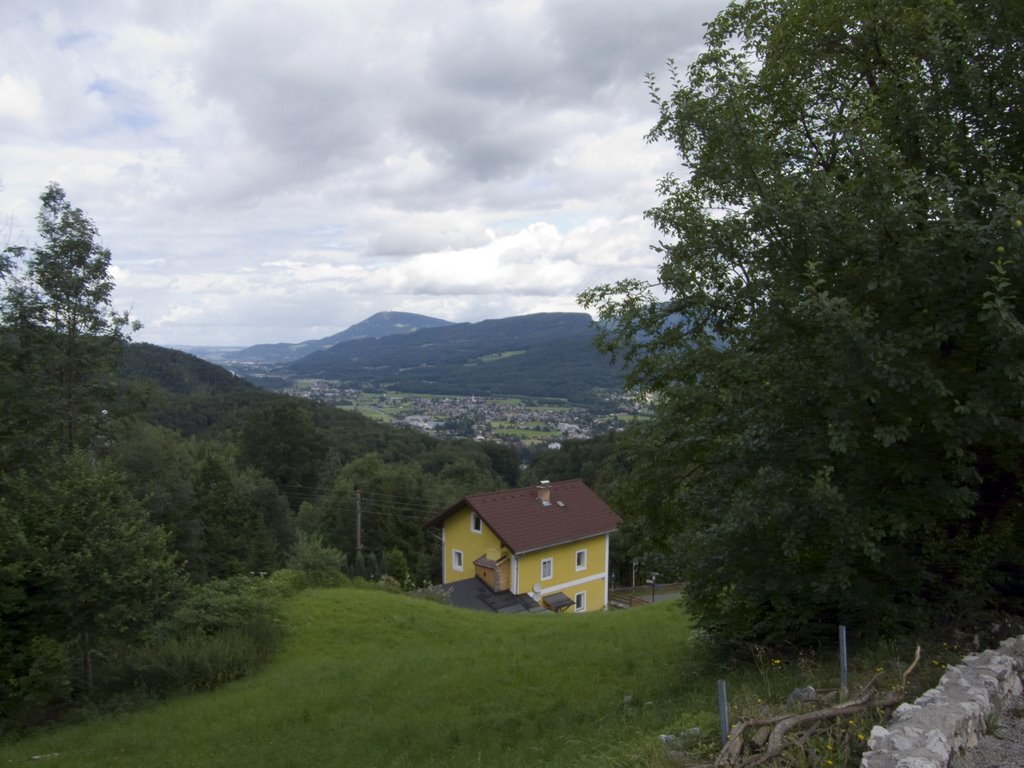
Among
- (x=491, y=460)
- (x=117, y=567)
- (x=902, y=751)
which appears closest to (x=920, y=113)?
(x=902, y=751)

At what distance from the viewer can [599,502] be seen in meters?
35.1

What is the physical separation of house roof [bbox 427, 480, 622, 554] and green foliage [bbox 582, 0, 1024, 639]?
21000mm

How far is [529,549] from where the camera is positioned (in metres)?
29.6

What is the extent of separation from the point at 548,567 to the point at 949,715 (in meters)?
27.3

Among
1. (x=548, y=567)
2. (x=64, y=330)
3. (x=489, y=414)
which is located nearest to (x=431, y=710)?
(x=64, y=330)

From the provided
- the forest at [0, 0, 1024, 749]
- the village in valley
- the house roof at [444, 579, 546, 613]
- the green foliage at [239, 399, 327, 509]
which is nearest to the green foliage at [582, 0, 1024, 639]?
the forest at [0, 0, 1024, 749]

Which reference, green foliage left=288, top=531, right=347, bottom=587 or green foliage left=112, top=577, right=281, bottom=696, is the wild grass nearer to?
green foliage left=112, top=577, right=281, bottom=696

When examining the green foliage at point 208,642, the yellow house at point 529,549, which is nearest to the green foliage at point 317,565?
the green foliage at point 208,642

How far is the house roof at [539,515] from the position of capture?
98.4 feet

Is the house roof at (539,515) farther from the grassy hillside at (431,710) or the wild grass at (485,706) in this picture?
the grassy hillside at (431,710)

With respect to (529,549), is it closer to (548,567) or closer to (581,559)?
(548,567)

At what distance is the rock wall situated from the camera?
4023mm

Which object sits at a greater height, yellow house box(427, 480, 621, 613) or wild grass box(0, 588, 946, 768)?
wild grass box(0, 588, 946, 768)

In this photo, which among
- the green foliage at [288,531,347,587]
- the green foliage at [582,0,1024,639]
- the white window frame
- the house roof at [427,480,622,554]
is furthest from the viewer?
the white window frame
